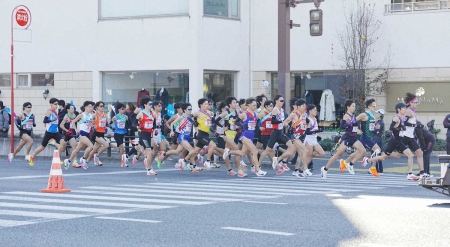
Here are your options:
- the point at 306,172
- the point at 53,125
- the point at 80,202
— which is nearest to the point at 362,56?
the point at 306,172

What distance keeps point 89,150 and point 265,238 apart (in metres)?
14.6

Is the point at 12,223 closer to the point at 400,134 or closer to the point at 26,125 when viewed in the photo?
the point at 400,134

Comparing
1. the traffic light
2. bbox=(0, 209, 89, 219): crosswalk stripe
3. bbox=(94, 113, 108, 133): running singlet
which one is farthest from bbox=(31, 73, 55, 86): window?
bbox=(0, 209, 89, 219): crosswalk stripe

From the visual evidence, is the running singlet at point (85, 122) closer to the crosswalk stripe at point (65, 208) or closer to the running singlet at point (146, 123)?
the running singlet at point (146, 123)

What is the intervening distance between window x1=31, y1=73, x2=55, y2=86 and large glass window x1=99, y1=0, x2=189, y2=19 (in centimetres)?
382

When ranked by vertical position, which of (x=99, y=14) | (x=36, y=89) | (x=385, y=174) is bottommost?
(x=385, y=174)

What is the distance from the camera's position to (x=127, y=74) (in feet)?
115

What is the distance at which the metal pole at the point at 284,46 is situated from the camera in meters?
24.9

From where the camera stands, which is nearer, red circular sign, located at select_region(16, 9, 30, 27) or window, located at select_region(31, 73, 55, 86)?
red circular sign, located at select_region(16, 9, 30, 27)

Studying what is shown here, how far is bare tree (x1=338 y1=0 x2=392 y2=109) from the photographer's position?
106 ft

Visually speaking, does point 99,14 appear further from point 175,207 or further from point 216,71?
point 175,207

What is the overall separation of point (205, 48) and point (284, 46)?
8.15 meters

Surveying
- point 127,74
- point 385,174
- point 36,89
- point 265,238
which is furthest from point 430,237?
point 36,89

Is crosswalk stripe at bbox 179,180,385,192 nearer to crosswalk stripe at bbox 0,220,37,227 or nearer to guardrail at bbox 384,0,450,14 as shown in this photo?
crosswalk stripe at bbox 0,220,37,227
